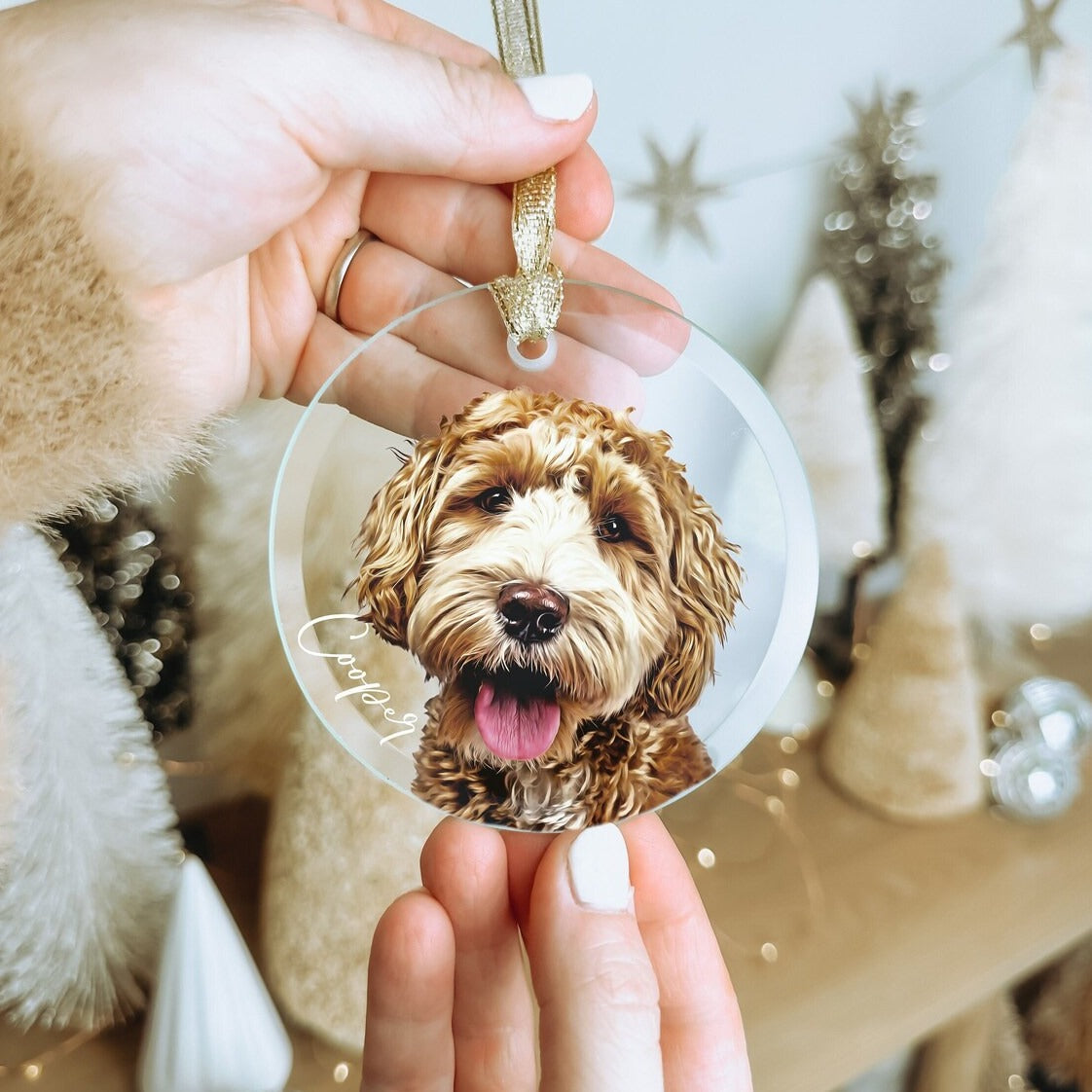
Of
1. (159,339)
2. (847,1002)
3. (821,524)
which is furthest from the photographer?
(821,524)

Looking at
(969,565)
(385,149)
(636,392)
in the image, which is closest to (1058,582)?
(969,565)

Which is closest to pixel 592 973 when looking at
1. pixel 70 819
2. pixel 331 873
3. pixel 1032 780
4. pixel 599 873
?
pixel 599 873

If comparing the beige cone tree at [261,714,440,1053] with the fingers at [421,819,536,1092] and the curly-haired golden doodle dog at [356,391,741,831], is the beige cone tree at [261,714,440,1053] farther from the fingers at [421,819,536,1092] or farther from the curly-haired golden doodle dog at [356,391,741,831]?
the curly-haired golden doodle dog at [356,391,741,831]

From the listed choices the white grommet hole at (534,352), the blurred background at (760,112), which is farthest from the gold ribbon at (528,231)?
the blurred background at (760,112)

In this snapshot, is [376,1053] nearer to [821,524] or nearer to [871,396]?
[821,524]

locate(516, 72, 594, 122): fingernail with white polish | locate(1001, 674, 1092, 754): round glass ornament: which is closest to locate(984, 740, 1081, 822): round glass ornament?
locate(1001, 674, 1092, 754): round glass ornament
